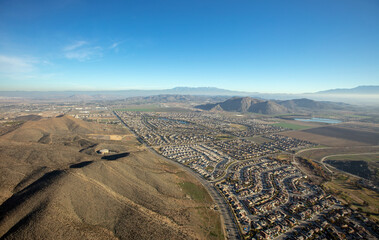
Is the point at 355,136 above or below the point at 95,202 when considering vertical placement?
below

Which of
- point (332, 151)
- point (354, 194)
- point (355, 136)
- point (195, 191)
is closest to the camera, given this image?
point (195, 191)

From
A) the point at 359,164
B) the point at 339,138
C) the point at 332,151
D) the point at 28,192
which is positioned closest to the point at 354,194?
the point at 359,164

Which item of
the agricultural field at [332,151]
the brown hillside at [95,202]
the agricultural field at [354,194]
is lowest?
the agricultural field at [354,194]

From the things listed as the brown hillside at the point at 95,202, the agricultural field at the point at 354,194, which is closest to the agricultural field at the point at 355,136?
the agricultural field at the point at 354,194

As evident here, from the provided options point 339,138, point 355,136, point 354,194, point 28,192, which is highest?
point 28,192

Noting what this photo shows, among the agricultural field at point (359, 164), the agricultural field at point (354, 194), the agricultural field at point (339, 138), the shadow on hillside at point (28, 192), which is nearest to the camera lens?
the shadow on hillside at point (28, 192)

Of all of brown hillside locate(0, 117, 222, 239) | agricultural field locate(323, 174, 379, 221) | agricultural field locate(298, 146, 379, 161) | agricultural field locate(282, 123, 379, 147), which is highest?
brown hillside locate(0, 117, 222, 239)

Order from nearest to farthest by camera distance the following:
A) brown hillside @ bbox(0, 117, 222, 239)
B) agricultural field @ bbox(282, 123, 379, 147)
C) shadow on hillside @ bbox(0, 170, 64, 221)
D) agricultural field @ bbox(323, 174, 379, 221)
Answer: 1. brown hillside @ bbox(0, 117, 222, 239)
2. shadow on hillside @ bbox(0, 170, 64, 221)
3. agricultural field @ bbox(323, 174, 379, 221)
4. agricultural field @ bbox(282, 123, 379, 147)

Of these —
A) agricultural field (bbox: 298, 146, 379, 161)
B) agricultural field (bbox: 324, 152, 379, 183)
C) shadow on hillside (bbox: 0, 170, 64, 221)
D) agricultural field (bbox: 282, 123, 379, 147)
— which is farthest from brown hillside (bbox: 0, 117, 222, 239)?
agricultural field (bbox: 282, 123, 379, 147)

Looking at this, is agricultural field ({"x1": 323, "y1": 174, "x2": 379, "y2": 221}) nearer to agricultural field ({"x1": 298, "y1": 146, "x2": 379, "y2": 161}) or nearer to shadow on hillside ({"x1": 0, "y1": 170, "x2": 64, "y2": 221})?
agricultural field ({"x1": 298, "y1": 146, "x2": 379, "y2": 161})

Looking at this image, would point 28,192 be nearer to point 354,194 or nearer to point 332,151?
point 354,194

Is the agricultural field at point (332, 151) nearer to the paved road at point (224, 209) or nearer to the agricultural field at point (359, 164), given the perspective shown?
the agricultural field at point (359, 164)
